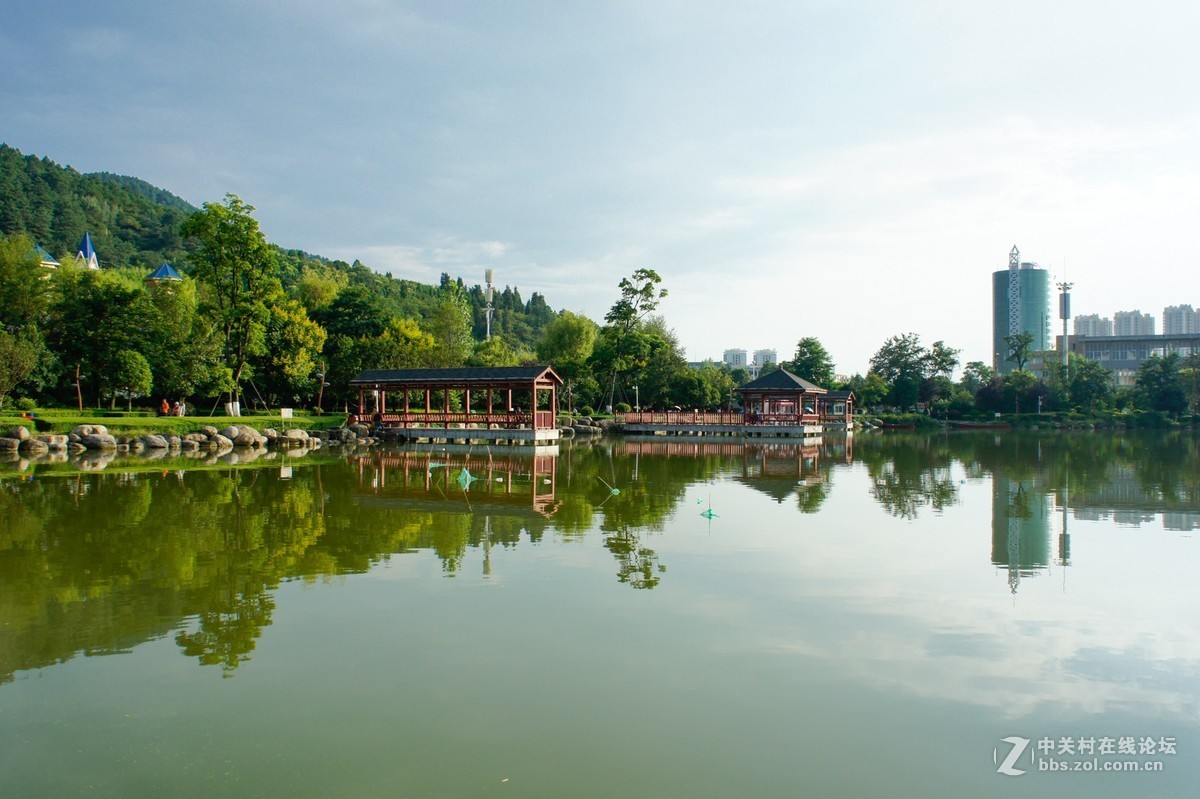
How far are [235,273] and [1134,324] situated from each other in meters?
164

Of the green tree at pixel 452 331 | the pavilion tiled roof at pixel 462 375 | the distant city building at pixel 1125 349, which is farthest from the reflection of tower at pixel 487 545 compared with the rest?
the distant city building at pixel 1125 349

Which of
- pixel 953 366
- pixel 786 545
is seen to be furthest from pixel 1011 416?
pixel 786 545

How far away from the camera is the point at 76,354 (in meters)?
31.4

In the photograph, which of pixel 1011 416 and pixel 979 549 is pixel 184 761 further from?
pixel 1011 416

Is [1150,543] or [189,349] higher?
[189,349]

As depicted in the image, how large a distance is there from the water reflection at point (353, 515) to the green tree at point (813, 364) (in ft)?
122

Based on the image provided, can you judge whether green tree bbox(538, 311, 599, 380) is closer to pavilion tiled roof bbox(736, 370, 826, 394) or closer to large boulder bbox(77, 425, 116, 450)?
pavilion tiled roof bbox(736, 370, 826, 394)

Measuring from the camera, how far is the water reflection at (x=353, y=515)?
7.07m

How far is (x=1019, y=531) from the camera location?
1165cm

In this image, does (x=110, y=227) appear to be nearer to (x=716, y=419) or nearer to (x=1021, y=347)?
(x=716, y=419)

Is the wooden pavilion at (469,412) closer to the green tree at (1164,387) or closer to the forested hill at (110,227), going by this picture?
the forested hill at (110,227)

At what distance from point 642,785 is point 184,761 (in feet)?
8.23

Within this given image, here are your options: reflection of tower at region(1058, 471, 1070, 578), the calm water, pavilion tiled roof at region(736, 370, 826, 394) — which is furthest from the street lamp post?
reflection of tower at region(1058, 471, 1070, 578)

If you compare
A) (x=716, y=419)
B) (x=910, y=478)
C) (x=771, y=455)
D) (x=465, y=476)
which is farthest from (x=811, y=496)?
(x=716, y=419)
